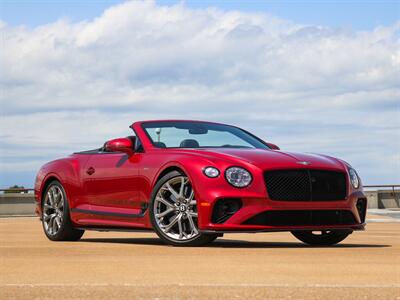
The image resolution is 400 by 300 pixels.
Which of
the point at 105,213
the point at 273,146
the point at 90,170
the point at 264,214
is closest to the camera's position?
the point at 264,214

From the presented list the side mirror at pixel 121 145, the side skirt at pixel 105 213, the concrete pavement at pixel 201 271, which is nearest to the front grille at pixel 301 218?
the concrete pavement at pixel 201 271

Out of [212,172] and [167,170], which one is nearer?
[212,172]

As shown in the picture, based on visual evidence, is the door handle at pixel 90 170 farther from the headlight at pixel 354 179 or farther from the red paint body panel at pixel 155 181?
the headlight at pixel 354 179

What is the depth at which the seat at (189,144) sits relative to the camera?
11922 millimetres

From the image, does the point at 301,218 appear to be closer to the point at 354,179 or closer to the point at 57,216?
the point at 354,179

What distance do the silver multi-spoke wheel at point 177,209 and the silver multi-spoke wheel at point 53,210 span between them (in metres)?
2.27

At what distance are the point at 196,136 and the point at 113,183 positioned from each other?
120 centimetres

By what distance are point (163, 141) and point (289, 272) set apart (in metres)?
4.53

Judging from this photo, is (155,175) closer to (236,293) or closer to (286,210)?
(286,210)

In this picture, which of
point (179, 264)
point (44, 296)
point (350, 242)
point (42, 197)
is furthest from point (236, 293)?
point (42, 197)

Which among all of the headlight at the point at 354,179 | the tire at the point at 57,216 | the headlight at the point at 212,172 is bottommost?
the tire at the point at 57,216

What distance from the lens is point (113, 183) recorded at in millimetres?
12141

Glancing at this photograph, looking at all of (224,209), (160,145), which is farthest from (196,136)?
(224,209)

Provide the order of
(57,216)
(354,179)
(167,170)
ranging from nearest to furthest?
(167,170), (354,179), (57,216)
